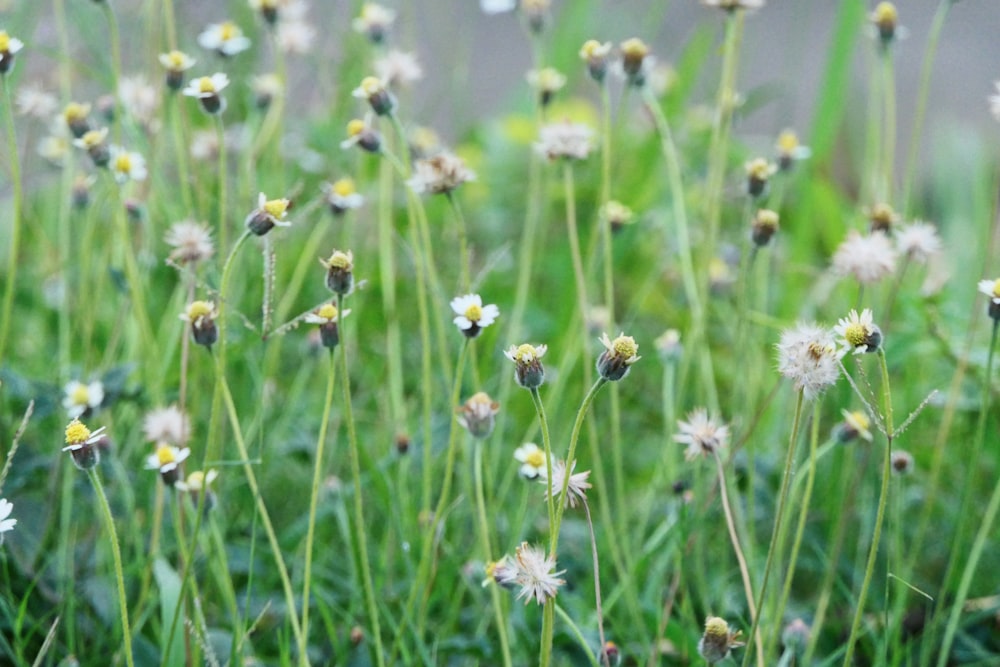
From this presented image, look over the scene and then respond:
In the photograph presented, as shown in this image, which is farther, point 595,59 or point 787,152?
point 787,152

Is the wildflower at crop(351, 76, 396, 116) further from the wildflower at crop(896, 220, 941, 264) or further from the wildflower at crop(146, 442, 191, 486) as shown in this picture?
the wildflower at crop(896, 220, 941, 264)

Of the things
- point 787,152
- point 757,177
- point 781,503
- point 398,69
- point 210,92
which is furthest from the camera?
point 398,69

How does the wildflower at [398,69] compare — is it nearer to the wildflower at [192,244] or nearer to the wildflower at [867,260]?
the wildflower at [192,244]

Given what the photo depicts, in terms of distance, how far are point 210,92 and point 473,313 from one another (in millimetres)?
286

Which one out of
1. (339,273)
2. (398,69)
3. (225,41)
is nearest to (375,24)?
(398,69)

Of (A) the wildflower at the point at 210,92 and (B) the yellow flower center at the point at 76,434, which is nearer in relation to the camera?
(B) the yellow flower center at the point at 76,434

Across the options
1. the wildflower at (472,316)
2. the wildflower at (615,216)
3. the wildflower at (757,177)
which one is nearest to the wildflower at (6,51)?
the wildflower at (472,316)

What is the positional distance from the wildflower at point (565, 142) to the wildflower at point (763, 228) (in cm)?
16

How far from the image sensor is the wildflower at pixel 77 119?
94 cm

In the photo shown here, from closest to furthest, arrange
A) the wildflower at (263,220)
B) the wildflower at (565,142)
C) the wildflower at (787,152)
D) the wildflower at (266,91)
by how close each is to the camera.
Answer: the wildflower at (263,220)
the wildflower at (565,142)
the wildflower at (787,152)
the wildflower at (266,91)

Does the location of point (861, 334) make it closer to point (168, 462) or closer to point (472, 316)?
point (472, 316)

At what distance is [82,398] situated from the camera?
932 millimetres

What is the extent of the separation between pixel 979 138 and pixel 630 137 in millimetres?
827

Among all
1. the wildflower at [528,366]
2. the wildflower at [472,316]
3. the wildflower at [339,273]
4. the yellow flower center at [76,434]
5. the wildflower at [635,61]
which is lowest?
the yellow flower center at [76,434]
